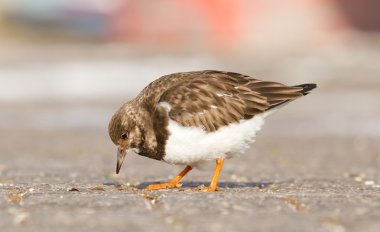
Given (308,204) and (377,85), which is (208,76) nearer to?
(308,204)

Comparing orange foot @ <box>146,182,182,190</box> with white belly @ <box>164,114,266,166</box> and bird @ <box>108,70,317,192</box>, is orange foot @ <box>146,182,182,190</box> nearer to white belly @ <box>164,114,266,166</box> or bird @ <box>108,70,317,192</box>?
bird @ <box>108,70,317,192</box>

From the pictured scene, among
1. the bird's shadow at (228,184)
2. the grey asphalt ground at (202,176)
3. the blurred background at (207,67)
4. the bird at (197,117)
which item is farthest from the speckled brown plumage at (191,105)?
the blurred background at (207,67)

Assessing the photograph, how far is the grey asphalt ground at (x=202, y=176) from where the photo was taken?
5.11m

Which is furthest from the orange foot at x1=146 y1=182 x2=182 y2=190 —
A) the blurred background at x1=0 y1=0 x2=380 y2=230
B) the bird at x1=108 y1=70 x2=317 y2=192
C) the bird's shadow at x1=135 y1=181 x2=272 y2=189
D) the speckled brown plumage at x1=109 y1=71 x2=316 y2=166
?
the blurred background at x1=0 y1=0 x2=380 y2=230

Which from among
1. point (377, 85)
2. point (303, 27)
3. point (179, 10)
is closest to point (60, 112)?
point (377, 85)

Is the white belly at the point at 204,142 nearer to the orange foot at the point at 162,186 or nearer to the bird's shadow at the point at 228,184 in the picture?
the orange foot at the point at 162,186

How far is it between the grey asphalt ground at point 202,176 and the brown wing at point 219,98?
0.61 meters

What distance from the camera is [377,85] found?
819 inches

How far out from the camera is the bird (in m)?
6.87

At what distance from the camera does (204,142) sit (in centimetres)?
688

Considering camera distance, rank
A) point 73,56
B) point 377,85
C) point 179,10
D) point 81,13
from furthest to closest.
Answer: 1. point 81,13
2. point 179,10
3. point 73,56
4. point 377,85

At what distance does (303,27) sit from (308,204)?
1369 inches

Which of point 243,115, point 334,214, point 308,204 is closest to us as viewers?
point 334,214

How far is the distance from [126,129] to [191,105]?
609mm
